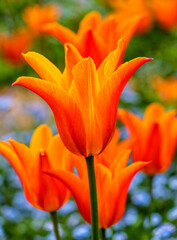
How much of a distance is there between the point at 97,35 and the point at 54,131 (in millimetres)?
1989

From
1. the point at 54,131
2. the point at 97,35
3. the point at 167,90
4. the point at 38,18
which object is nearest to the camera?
the point at 97,35

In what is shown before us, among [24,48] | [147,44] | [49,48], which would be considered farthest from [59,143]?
[49,48]

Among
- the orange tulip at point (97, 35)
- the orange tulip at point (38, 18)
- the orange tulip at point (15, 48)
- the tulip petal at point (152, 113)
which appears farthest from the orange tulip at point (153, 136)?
the orange tulip at point (38, 18)

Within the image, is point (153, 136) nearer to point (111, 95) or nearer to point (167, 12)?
point (111, 95)

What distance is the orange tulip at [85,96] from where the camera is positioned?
0.90 metres

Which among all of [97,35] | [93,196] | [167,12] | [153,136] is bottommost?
[93,196]

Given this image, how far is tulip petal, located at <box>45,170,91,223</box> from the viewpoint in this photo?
967 millimetres

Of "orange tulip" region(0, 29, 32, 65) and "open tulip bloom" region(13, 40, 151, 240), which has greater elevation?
"orange tulip" region(0, 29, 32, 65)

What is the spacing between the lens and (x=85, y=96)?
3.06 ft

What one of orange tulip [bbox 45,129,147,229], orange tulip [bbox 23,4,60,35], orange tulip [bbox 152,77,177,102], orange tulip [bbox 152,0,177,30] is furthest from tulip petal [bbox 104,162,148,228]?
orange tulip [bbox 23,4,60,35]

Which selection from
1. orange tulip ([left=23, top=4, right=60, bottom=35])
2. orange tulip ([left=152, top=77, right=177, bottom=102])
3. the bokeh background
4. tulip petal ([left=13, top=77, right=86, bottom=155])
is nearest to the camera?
tulip petal ([left=13, top=77, right=86, bottom=155])

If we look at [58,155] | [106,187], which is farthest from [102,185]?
[58,155]

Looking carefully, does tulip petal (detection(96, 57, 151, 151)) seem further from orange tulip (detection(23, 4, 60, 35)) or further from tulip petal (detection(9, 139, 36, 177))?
orange tulip (detection(23, 4, 60, 35))

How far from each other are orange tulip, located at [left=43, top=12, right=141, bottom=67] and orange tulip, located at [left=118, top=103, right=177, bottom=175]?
167 mm
